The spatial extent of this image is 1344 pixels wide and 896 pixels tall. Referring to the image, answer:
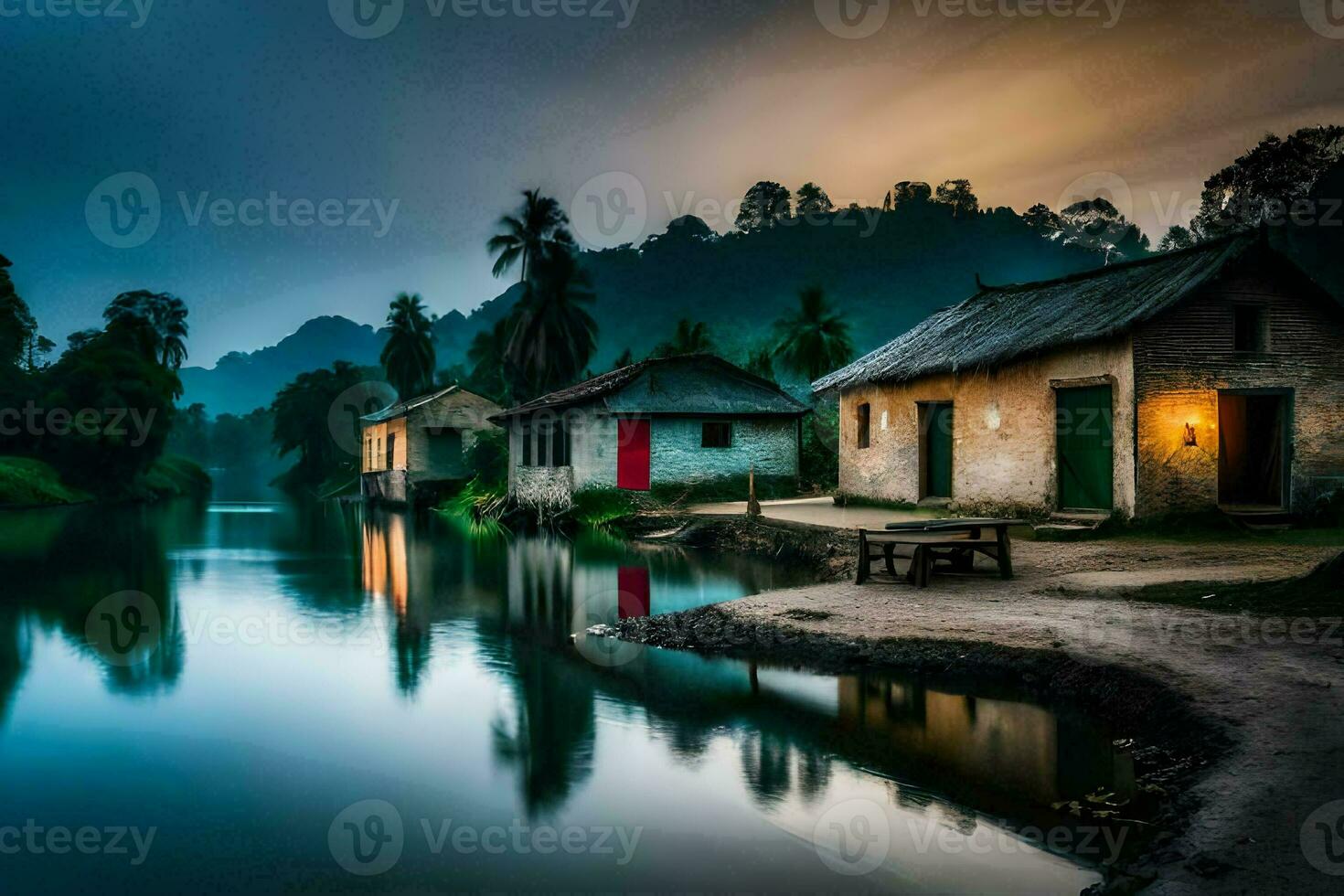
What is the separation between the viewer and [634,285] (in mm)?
103000

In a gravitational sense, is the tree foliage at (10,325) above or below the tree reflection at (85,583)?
above

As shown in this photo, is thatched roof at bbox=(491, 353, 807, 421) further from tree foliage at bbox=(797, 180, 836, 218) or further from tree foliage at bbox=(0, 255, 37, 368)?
tree foliage at bbox=(797, 180, 836, 218)

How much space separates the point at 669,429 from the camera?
2800cm

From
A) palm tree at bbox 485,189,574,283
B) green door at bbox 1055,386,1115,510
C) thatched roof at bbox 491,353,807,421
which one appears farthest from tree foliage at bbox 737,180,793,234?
green door at bbox 1055,386,1115,510

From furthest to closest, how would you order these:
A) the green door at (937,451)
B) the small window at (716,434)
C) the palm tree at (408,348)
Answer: the palm tree at (408,348)
the small window at (716,434)
the green door at (937,451)

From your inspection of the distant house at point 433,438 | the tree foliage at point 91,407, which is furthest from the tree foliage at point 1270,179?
the tree foliage at point 91,407

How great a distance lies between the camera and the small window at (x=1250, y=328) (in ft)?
52.3

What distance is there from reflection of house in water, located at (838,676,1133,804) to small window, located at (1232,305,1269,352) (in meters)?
11.5

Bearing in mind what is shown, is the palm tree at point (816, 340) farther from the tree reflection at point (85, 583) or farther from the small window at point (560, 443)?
the tree reflection at point (85, 583)

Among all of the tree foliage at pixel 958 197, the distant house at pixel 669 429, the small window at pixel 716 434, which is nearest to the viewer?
the distant house at pixel 669 429

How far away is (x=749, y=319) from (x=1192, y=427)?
75.4 metres

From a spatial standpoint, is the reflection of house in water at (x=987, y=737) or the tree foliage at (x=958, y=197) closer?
the reflection of house in water at (x=987, y=737)

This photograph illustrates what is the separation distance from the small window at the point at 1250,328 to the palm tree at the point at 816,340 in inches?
1153

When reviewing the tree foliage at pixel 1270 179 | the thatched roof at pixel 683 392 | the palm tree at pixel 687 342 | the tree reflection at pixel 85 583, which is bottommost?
the tree reflection at pixel 85 583
